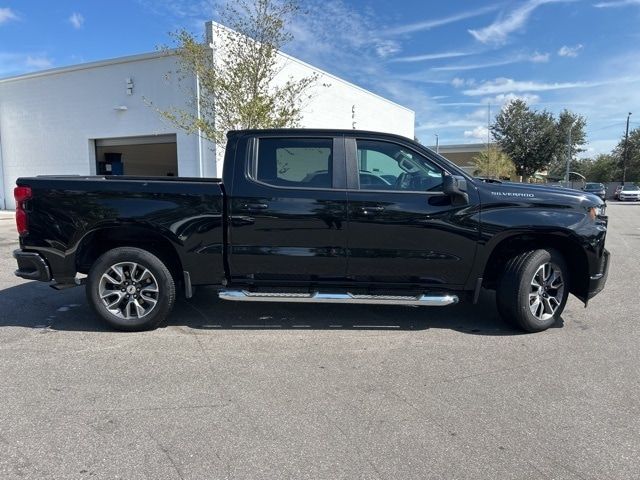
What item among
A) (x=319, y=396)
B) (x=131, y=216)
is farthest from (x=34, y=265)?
(x=319, y=396)

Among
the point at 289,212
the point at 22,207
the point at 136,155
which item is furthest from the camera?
the point at 136,155

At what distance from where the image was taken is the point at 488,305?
6133mm

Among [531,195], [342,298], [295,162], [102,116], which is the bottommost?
[342,298]

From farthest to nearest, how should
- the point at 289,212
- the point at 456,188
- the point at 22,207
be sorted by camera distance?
the point at 22,207 → the point at 289,212 → the point at 456,188

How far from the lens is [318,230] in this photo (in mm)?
4746

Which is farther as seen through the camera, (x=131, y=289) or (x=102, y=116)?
(x=102, y=116)

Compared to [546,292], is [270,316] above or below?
below

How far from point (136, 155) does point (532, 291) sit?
2175 centimetres

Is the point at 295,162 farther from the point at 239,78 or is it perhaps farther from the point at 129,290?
the point at 239,78

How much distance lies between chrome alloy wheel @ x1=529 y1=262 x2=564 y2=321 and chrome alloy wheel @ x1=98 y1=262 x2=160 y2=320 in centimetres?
394

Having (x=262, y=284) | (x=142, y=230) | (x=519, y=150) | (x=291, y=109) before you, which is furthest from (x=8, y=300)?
(x=519, y=150)

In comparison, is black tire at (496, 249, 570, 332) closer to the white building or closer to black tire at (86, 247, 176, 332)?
black tire at (86, 247, 176, 332)

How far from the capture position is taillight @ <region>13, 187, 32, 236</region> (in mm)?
4844

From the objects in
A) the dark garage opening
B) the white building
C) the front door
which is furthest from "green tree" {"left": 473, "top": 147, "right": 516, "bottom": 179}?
the front door
